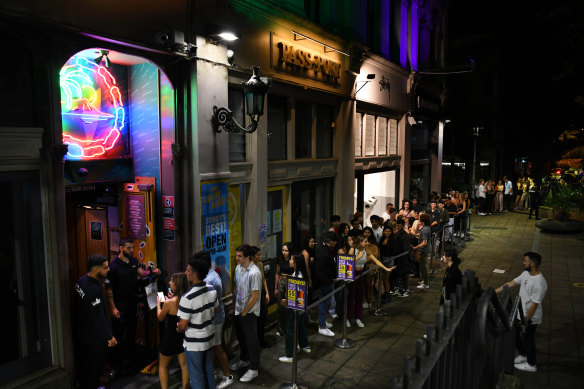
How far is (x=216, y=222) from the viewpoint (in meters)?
7.82

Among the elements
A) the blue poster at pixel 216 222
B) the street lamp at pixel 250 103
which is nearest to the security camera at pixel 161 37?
the street lamp at pixel 250 103

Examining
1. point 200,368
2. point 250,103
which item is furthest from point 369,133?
point 200,368

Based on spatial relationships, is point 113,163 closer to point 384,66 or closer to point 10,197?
point 10,197

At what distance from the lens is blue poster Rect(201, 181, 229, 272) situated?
24.7ft

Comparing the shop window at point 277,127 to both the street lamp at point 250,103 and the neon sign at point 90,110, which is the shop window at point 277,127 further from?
the neon sign at point 90,110

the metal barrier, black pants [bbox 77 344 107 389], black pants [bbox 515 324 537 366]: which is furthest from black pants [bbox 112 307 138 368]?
black pants [bbox 515 324 537 366]

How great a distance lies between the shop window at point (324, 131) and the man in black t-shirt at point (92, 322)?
7.08 meters

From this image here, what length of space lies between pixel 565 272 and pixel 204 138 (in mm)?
11906

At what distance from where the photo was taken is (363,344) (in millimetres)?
8227

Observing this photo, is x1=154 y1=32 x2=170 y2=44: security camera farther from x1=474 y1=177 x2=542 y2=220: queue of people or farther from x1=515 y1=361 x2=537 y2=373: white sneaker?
x1=474 y1=177 x2=542 y2=220: queue of people

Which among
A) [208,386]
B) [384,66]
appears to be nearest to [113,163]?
[208,386]

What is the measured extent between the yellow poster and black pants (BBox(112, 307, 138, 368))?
2034mm

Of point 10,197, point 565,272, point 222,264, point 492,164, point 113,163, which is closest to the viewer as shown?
point 10,197

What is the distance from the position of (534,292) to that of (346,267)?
3055 millimetres
